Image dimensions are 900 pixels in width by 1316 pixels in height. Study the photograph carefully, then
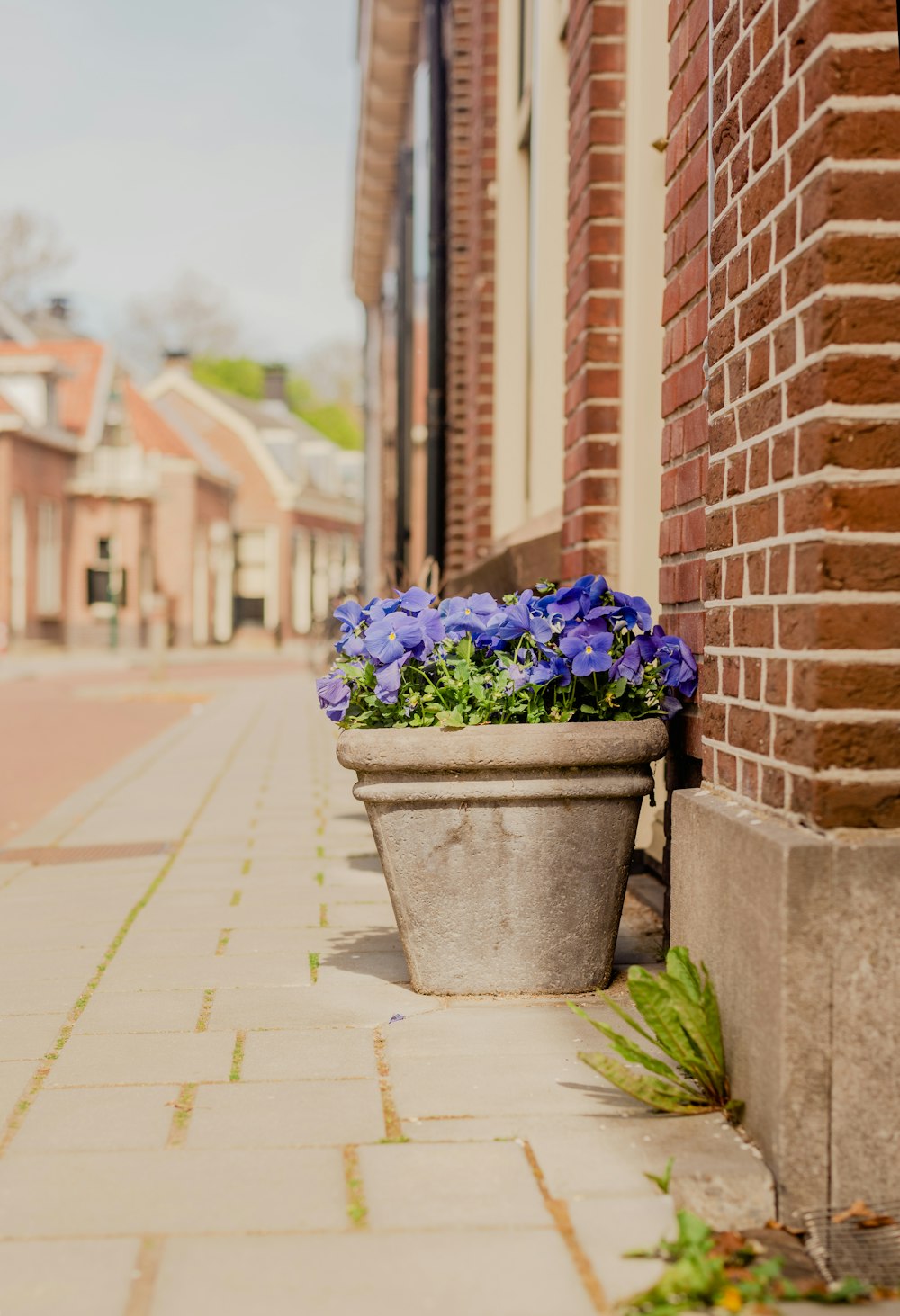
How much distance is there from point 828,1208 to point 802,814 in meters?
0.56

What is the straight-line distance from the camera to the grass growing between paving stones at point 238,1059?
2.70 meters

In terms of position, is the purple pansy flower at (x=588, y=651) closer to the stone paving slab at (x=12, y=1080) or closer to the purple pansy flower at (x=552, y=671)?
the purple pansy flower at (x=552, y=671)

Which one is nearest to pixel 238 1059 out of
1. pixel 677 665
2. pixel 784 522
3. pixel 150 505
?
pixel 677 665

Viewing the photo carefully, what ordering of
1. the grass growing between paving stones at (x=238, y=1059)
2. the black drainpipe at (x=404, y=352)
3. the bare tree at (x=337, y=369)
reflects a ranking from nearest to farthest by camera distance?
the grass growing between paving stones at (x=238, y=1059)
the black drainpipe at (x=404, y=352)
the bare tree at (x=337, y=369)

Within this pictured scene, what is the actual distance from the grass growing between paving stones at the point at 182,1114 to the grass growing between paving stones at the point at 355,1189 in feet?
0.95

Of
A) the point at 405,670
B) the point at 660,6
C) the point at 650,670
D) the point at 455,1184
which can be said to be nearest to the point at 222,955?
the point at 405,670

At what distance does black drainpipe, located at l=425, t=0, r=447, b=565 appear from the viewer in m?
8.80

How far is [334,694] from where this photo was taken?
3.28m

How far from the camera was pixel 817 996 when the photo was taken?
80.8 inches

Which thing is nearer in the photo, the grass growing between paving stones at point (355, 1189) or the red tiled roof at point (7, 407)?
the grass growing between paving stones at point (355, 1189)

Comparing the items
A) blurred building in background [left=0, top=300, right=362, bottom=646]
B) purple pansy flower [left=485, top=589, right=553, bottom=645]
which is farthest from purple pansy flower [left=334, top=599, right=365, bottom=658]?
blurred building in background [left=0, top=300, right=362, bottom=646]

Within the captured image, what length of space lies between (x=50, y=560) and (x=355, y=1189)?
119ft

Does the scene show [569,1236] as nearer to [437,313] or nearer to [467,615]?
[467,615]

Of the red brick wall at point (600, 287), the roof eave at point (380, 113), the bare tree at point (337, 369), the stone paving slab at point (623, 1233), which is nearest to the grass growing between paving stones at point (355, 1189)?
the stone paving slab at point (623, 1233)
